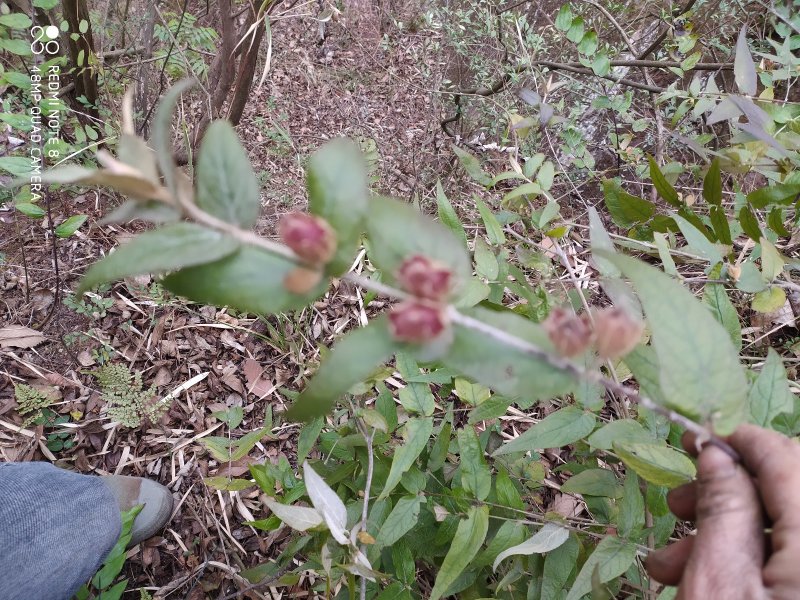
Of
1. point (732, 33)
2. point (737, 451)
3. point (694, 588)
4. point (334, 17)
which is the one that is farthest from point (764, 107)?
point (334, 17)

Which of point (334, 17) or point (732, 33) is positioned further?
point (334, 17)

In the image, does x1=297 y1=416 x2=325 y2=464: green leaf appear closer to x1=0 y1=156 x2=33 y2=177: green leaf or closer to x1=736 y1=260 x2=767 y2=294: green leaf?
x1=736 y1=260 x2=767 y2=294: green leaf

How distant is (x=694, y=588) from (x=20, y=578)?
1979 mm

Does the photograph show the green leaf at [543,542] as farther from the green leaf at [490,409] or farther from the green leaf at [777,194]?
the green leaf at [777,194]

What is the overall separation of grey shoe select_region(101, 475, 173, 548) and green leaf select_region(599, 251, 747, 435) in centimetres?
203

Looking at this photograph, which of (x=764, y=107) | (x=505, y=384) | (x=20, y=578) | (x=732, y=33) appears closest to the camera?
(x=505, y=384)

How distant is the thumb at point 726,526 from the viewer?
1.94ft

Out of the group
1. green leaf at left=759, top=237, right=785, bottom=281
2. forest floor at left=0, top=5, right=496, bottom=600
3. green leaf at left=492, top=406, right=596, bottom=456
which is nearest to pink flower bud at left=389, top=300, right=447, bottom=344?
green leaf at left=492, top=406, right=596, bottom=456

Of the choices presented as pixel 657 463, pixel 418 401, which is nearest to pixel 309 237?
pixel 657 463

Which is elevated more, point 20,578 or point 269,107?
point 269,107

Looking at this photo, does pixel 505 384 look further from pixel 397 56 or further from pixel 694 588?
pixel 397 56

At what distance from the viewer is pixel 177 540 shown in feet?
6.63

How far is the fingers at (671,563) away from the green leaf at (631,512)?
274 mm

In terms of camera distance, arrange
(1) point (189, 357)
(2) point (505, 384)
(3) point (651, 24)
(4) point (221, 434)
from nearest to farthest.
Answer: (2) point (505, 384), (4) point (221, 434), (1) point (189, 357), (3) point (651, 24)
